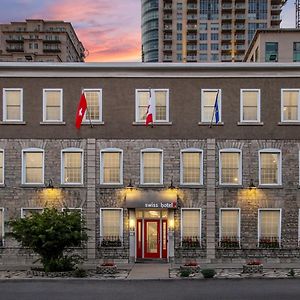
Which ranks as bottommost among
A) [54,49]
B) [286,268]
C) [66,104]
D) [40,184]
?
[286,268]

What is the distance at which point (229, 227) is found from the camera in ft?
107

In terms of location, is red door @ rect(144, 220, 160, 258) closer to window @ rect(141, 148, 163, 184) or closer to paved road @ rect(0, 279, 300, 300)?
window @ rect(141, 148, 163, 184)

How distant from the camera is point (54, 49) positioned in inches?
5753

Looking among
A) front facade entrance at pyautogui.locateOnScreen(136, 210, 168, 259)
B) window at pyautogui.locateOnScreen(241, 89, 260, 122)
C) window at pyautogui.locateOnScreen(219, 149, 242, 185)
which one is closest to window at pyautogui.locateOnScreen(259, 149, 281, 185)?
window at pyautogui.locateOnScreen(219, 149, 242, 185)

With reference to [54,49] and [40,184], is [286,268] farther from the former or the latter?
[54,49]

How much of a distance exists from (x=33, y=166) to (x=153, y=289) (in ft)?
41.0

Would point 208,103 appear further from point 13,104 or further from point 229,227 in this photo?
point 13,104

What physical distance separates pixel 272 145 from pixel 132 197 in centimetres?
898

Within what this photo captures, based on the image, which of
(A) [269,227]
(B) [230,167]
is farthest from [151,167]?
(A) [269,227]

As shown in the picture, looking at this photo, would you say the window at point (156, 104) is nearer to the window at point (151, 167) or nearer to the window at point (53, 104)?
the window at point (151, 167)

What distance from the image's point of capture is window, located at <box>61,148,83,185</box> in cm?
3297

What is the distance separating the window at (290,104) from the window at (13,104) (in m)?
15.9

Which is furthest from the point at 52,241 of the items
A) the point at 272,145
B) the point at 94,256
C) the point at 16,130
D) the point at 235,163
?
the point at 272,145

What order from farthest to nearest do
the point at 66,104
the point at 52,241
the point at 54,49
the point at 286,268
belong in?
the point at 54,49 < the point at 66,104 < the point at 286,268 < the point at 52,241
